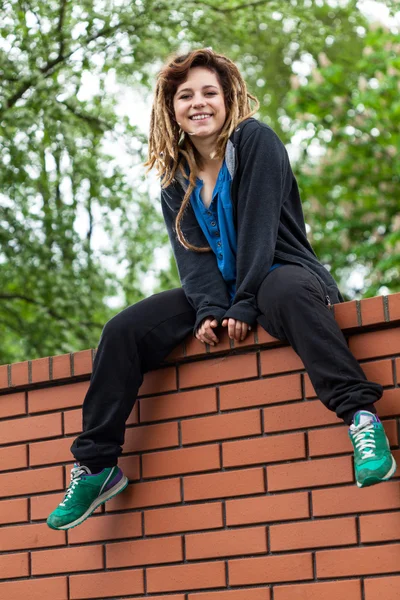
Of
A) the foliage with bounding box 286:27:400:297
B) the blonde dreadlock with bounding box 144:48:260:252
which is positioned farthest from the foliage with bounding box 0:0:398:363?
the blonde dreadlock with bounding box 144:48:260:252

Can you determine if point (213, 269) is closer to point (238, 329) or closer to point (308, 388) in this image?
point (238, 329)

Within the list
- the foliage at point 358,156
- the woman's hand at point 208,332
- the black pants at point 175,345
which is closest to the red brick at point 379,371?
the black pants at point 175,345

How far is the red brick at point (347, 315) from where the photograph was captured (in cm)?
323

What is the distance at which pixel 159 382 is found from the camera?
→ 12.0 ft

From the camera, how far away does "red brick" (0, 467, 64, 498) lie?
3.78 m

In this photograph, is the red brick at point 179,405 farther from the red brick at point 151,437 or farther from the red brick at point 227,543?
the red brick at point 227,543

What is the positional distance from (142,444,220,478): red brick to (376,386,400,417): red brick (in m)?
0.64

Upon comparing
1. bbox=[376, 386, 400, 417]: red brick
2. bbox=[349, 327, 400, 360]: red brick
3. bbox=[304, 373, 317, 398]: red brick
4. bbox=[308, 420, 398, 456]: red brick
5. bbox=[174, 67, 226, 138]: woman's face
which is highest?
bbox=[174, 67, 226, 138]: woman's face

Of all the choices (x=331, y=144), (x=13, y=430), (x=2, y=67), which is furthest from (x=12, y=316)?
(x=13, y=430)

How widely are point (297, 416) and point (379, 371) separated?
334mm

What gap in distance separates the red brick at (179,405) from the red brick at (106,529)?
0.38 meters

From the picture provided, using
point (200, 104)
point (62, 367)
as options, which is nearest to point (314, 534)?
point (62, 367)

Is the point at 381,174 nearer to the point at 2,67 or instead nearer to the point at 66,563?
the point at 2,67

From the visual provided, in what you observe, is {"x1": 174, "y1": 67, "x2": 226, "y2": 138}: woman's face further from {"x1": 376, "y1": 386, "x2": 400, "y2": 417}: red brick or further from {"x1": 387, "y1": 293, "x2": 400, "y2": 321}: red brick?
{"x1": 376, "y1": 386, "x2": 400, "y2": 417}: red brick
